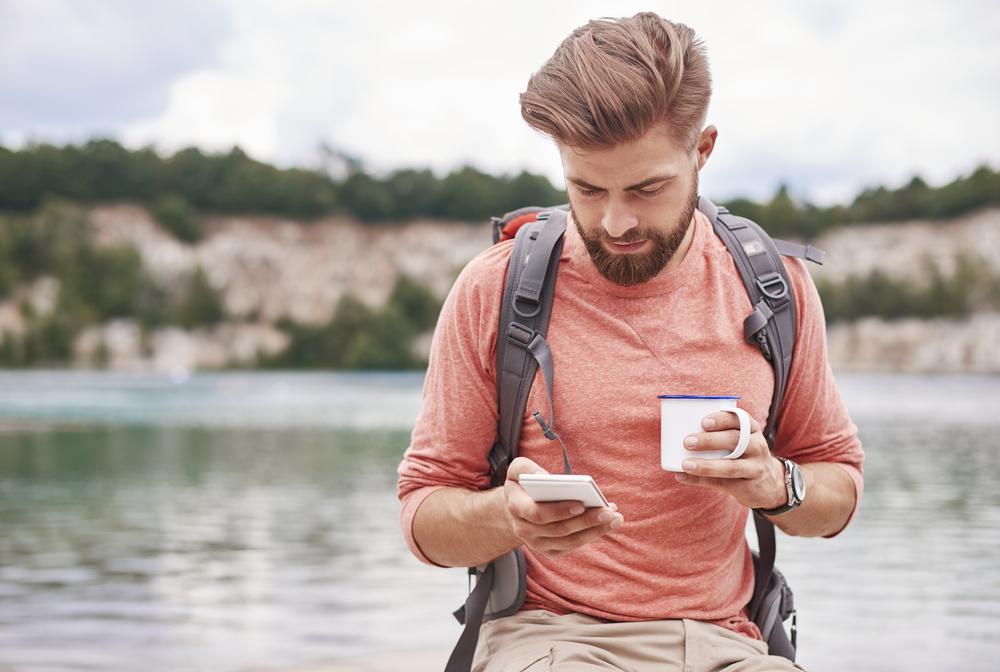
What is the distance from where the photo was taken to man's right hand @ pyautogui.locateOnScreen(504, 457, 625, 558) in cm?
206

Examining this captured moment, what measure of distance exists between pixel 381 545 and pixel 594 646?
26.8 ft

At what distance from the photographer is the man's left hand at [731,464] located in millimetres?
2129

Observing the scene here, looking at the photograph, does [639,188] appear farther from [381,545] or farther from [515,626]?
[381,545]

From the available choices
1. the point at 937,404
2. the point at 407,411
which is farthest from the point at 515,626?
the point at 937,404

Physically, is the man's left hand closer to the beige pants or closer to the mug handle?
the mug handle

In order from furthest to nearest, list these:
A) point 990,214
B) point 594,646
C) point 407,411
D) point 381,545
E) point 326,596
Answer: point 990,214, point 407,411, point 381,545, point 326,596, point 594,646

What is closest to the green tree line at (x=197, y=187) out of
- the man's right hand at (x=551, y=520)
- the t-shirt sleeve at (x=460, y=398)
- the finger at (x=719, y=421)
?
the t-shirt sleeve at (x=460, y=398)

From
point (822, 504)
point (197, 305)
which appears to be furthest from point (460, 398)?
point (197, 305)

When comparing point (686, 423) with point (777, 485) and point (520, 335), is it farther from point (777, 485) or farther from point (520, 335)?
point (520, 335)

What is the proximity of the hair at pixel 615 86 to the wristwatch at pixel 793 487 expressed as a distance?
0.70m

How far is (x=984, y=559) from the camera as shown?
959 cm

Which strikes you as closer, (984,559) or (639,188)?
(639,188)

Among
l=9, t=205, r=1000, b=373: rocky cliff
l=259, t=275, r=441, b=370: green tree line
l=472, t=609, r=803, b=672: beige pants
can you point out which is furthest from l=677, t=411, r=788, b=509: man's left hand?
l=259, t=275, r=441, b=370: green tree line

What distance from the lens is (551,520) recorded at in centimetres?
208
